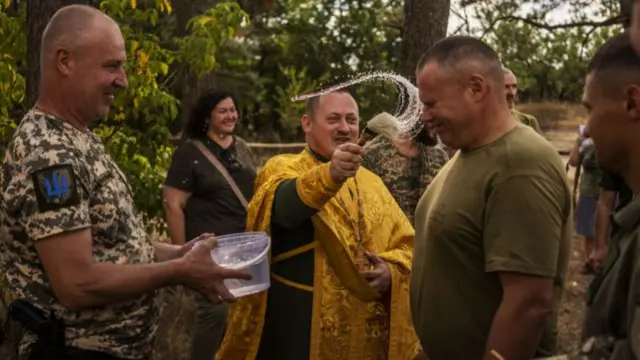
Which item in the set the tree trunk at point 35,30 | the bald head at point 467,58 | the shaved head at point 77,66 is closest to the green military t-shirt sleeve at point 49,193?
the shaved head at point 77,66

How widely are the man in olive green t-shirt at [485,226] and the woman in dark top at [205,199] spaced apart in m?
3.20

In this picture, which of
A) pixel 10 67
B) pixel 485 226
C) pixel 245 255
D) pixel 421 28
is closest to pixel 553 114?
pixel 421 28

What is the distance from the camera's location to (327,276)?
437 centimetres

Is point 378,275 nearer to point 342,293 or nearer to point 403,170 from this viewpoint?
point 342,293

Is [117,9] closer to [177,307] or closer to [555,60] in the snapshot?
[177,307]

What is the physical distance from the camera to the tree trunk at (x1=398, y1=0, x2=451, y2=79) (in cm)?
776

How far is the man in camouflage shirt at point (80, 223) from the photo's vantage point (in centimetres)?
301

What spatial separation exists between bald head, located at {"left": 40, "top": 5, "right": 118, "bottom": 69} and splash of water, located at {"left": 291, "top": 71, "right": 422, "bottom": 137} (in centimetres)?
135

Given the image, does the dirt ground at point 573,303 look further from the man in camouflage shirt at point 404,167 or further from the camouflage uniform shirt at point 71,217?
the camouflage uniform shirt at point 71,217

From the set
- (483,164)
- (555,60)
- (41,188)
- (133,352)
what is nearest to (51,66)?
(41,188)

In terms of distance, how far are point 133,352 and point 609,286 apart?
1.68 meters

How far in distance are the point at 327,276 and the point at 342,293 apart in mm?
100

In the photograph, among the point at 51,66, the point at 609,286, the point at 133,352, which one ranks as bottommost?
the point at 133,352

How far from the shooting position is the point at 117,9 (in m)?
5.71
